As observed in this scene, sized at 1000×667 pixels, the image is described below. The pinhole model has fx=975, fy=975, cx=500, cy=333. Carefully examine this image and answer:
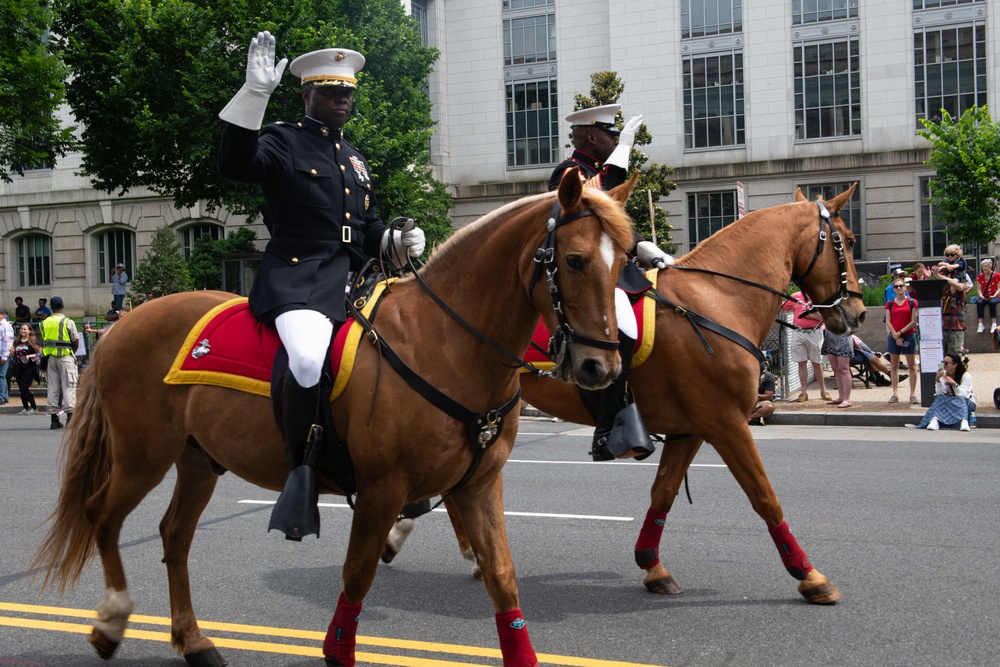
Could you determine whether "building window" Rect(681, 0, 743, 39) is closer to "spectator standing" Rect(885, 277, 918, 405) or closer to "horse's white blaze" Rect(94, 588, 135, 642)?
"spectator standing" Rect(885, 277, 918, 405)

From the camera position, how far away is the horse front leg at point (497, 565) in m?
3.99

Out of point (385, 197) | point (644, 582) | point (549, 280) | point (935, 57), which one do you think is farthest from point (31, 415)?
point (935, 57)

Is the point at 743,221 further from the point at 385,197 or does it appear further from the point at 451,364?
the point at 385,197

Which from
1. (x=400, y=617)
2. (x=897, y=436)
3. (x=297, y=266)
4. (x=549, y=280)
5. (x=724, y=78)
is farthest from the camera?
(x=724, y=78)

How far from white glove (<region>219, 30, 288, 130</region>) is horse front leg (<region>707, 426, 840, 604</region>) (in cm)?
321

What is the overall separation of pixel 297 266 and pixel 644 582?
9.67ft

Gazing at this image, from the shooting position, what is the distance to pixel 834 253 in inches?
255

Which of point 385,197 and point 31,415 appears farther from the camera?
point 385,197

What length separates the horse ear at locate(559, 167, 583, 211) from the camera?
12.1 feet

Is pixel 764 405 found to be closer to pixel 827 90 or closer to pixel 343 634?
pixel 343 634

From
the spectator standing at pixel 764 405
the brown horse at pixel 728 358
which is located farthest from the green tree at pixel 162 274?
the brown horse at pixel 728 358

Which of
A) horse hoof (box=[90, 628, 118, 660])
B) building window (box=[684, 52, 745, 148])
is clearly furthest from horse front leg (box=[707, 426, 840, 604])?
building window (box=[684, 52, 745, 148])

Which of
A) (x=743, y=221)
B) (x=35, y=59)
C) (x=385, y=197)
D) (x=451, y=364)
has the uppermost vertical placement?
(x=35, y=59)

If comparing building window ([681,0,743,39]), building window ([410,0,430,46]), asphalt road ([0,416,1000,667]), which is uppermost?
building window ([410,0,430,46])
